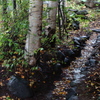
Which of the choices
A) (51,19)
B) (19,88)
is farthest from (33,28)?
(51,19)

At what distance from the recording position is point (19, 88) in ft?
13.4

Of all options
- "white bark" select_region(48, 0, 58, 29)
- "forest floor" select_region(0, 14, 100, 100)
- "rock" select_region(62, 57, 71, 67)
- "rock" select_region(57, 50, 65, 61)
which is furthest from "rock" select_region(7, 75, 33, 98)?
"white bark" select_region(48, 0, 58, 29)

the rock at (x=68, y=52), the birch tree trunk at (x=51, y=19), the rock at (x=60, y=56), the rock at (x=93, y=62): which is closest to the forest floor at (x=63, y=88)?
the rock at (x=93, y=62)

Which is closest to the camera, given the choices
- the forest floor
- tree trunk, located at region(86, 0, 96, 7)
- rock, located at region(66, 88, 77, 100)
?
the forest floor

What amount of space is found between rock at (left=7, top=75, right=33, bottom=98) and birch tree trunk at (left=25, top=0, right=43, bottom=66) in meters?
0.79

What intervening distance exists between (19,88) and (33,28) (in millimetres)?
1806

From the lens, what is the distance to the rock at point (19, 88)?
4066mm

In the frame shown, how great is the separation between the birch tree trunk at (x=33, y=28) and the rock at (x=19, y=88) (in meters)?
0.79

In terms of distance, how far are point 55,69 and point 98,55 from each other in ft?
8.58

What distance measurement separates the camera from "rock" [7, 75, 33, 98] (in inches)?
160

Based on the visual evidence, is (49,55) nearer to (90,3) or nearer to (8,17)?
(8,17)

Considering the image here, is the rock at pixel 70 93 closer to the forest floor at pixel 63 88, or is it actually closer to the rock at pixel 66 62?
the forest floor at pixel 63 88

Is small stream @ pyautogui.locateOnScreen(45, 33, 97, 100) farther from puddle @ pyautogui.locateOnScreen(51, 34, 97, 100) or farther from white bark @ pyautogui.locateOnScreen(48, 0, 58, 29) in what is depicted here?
white bark @ pyautogui.locateOnScreen(48, 0, 58, 29)

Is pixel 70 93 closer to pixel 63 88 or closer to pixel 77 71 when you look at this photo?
pixel 63 88
